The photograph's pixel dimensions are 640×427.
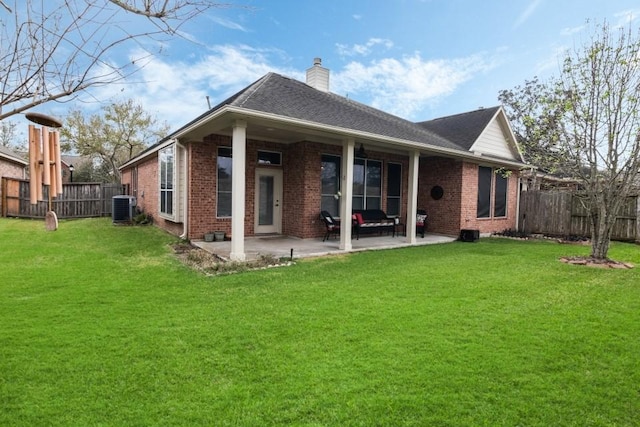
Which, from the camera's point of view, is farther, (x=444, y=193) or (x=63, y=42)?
(x=444, y=193)

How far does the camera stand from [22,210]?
15172 mm

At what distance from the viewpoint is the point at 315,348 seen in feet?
10.4

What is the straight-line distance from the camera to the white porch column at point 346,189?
8383 millimetres

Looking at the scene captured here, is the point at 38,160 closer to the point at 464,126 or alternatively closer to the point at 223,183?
the point at 223,183

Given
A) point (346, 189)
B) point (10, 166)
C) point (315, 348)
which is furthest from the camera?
point (10, 166)

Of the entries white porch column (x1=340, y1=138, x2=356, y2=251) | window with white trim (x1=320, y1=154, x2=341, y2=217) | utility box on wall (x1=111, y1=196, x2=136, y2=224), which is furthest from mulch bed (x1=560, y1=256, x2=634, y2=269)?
utility box on wall (x1=111, y1=196, x2=136, y2=224)

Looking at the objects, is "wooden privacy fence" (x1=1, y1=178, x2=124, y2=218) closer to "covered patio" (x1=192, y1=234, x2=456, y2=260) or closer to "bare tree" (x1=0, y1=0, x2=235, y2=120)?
"covered patio" (x1=192, y1=234, x2=456, y2=260)

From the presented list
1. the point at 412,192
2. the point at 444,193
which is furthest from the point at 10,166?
the point at 444,193

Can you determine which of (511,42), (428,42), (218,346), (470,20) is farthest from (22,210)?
(511,42)

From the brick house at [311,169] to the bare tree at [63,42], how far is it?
3970 millimetres

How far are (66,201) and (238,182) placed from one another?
43.6ft

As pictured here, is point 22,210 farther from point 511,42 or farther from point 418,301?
point 511,42

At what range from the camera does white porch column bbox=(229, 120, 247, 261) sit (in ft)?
21.9

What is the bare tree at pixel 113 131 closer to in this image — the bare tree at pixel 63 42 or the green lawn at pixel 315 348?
the green lawn at pixel 315 348
